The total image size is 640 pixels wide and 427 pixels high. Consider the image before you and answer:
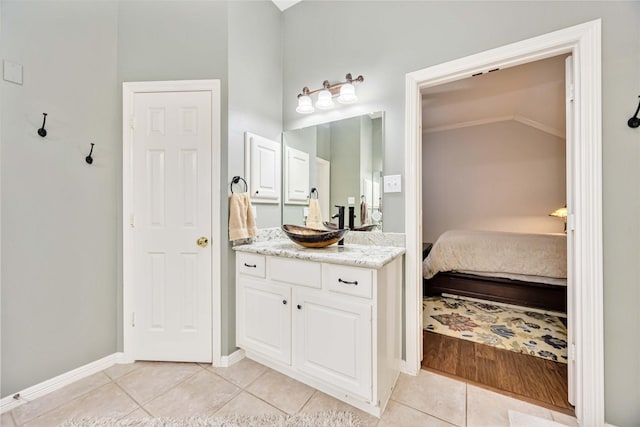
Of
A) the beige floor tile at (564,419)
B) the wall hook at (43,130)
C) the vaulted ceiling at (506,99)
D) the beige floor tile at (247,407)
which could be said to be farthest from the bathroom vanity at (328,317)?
the vaulted ceiling at (506,99)

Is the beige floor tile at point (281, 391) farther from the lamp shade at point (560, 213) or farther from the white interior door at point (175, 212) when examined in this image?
the lamp shade at point (560, 213)

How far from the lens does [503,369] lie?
6.07 ft

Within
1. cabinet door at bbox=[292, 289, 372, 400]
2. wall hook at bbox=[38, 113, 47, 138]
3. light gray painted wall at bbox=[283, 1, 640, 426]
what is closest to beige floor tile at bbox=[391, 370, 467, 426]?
cabinet door at bbox=[292, 289, 372, 400]

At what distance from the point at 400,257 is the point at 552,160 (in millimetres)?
4538

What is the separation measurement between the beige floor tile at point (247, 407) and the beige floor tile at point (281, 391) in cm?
3

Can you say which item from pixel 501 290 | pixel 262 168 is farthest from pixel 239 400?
pixel 501 290

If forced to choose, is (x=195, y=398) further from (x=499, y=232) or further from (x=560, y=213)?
(x=560, y=213)

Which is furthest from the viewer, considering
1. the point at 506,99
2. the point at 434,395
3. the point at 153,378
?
the point at 506,99

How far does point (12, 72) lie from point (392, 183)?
2.42 meters

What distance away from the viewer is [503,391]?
1626 millimetres

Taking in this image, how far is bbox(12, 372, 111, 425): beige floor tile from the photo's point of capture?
4.74 feet

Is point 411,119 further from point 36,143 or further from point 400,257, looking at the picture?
point 36,143

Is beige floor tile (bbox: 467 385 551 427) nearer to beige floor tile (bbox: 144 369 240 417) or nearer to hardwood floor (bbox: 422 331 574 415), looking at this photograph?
hardwood floor (bbox: 422 331 574 415)

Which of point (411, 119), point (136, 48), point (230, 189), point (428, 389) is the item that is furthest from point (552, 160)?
point (136, 48)
